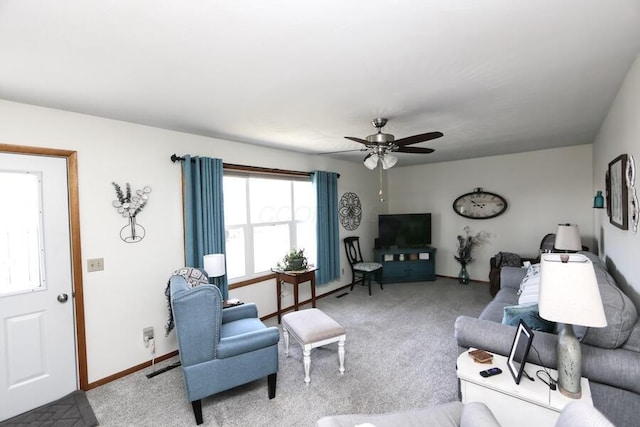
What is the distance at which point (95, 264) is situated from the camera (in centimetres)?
272

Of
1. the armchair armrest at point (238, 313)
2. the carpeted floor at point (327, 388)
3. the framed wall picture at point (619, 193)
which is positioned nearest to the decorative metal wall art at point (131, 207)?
the armchair armrest at point (238, 313)

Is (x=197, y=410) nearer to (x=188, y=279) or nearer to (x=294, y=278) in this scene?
(x=188, y=279)

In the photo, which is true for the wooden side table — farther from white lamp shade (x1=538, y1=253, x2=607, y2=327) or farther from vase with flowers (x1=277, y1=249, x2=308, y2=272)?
white lamp shade (x1=538, y1=253, x2=607, y2=327)

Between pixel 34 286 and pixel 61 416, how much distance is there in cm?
105

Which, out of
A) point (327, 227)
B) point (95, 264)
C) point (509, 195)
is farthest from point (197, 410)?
point (509, 195)

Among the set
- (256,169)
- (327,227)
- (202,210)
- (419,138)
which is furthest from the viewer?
(327,227)

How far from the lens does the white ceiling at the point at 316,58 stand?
1.33 meters

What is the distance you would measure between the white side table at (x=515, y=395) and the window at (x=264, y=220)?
9.73 ft

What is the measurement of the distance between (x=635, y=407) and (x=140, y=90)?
11.8 ft

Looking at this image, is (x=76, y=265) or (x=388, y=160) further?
(x=388, y=160)

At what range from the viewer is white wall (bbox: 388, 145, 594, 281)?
4.84m

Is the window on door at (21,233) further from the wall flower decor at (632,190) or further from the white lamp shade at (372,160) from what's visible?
the wall flower decor at (632,190)

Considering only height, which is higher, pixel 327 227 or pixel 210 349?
pixel 327 227

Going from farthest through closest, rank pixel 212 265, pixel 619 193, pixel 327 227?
pixel 327 227 < pixel 212 265 < pixel 619 193
